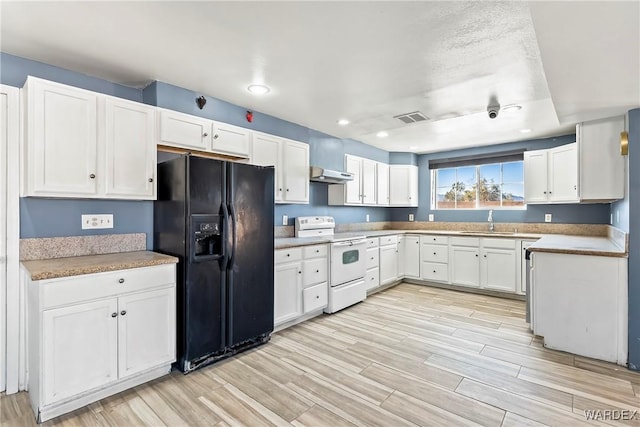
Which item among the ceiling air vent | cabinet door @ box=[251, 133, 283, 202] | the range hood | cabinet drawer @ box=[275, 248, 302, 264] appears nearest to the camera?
cabinet drawer @ box=[275, 248, 302, 264]

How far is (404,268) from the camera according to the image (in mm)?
5391

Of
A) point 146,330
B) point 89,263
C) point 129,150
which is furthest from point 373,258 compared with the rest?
point 89,263

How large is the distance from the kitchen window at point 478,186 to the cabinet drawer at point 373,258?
1.87 metres

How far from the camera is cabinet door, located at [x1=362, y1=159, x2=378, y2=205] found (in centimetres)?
515

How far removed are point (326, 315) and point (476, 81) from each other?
2.88 metres

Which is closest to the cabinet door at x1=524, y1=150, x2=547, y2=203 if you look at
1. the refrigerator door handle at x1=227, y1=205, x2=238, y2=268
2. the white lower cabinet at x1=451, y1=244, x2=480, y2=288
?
the white lower cabinet at x1=451, y1=244, x2=480, y2=288

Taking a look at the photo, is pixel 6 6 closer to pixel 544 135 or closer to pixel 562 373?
pixel 562 373

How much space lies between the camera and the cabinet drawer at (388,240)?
4.86m

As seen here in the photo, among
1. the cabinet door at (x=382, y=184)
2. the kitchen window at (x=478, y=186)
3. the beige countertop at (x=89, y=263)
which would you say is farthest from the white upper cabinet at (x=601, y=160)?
the beige countertop at (x=89, y=263)

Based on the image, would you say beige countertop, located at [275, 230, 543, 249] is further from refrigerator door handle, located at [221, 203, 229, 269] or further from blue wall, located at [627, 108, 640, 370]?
blue wall, located at [627, 108, 640, 370]

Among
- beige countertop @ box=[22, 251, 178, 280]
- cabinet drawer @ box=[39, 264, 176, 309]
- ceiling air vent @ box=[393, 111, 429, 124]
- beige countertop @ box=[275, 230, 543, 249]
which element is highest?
ceiling air vent @ box=[393, 111, 429, 124]

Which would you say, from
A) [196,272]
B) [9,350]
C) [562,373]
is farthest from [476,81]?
[9,350]

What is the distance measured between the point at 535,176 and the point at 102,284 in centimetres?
512

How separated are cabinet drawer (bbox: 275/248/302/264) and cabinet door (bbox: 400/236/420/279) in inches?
99.7
